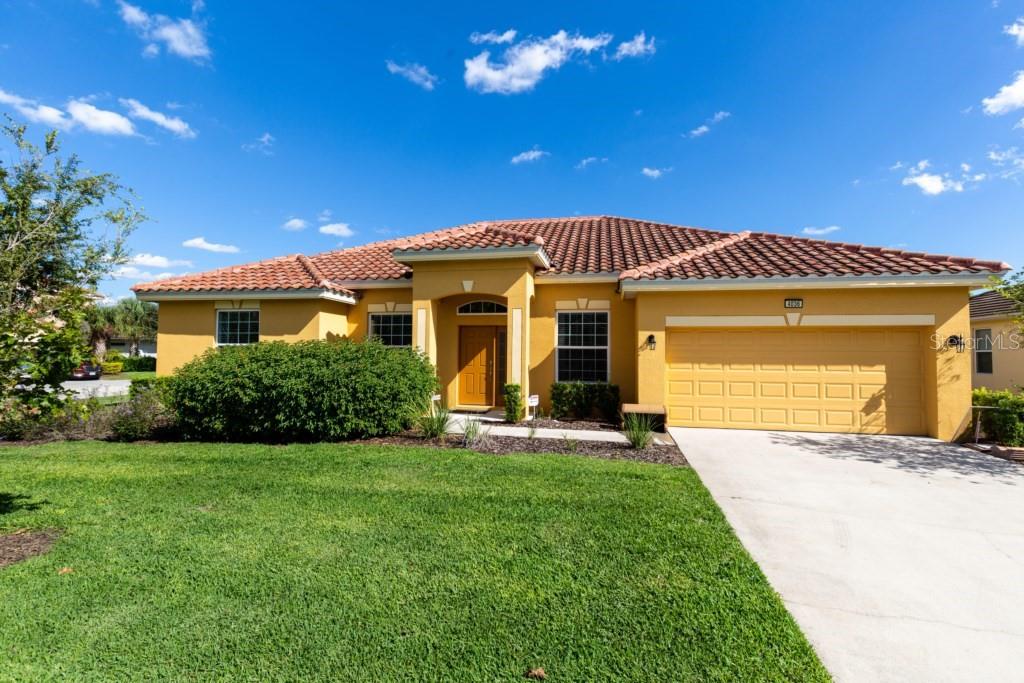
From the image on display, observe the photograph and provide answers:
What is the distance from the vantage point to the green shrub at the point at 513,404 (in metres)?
10.8

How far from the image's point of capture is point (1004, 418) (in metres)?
9.03

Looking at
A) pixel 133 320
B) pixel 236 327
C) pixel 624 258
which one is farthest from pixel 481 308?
pixel 133 320

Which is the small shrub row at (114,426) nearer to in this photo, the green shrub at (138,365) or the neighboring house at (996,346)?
the neighboring house at (996,346)

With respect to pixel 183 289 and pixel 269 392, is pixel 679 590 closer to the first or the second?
pixel 269 392

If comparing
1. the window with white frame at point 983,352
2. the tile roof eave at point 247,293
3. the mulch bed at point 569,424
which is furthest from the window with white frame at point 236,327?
the window with white frame at point 983,352

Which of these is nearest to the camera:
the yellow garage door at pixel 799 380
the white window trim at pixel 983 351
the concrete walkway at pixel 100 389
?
the yellow garage door at pixel 799 380

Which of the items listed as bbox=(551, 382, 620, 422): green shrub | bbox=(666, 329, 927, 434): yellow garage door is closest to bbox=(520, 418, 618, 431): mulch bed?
bbox=(551, 382, 620, 422): green shrub

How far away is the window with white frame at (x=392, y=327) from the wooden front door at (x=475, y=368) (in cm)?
162

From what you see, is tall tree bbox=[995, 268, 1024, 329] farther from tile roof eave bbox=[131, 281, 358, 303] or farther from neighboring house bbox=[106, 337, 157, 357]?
neighboring house bbox=[106, 337, 157, 357]

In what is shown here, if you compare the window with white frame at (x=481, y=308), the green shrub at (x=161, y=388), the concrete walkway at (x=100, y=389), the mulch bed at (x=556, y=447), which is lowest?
the mulch bed at (x=556, y=447)

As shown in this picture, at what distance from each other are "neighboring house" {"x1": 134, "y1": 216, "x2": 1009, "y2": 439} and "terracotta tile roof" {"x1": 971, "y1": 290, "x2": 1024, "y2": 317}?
906 centimetres

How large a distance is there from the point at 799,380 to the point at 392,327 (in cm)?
1088

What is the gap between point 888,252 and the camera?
11.0 m

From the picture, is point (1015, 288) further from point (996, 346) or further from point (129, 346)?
A: point (129, 346)
